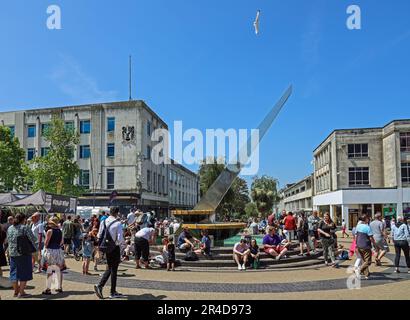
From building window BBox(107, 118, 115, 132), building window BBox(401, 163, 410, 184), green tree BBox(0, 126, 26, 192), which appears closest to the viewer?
green tree BBox(0, 126, 26, 192)

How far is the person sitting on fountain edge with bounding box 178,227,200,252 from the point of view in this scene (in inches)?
585

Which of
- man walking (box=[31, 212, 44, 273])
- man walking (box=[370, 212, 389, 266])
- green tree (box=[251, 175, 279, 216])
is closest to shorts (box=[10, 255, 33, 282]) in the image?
man walking (box=[31, 212, 44, 273])

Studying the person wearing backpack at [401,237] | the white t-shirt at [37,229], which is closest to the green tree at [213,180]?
the white t-shirt at [37,229]

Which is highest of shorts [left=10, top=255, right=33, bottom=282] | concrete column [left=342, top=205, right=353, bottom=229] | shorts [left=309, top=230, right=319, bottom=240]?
shorts [left=10, top=255, right=33, bottom=282]

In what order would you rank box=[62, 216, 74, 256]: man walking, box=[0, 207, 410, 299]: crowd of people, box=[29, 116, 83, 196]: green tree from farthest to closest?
box=[29, 116, 83, 196]: green tree → box=[62, 216, 74, 256]: man walking → box=[0, 207, 410, 299]: crowd of people

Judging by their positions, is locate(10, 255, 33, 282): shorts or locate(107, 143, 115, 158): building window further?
locate(107, 143, 115, 158): building window

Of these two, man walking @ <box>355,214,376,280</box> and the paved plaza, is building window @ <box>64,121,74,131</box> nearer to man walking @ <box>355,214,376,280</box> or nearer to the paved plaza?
the paved plaza

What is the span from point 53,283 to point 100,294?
200cm

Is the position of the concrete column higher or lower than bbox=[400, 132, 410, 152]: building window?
lower

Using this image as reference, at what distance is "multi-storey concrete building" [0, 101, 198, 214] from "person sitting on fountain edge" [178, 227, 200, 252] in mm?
27653

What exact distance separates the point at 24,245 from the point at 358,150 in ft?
147

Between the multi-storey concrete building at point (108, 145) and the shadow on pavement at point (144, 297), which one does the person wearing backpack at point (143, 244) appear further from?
the multi-storey concrete building at point (108, 145)

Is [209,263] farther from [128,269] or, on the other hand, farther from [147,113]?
[147,113]

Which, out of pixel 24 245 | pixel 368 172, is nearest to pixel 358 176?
pixel 368 172
